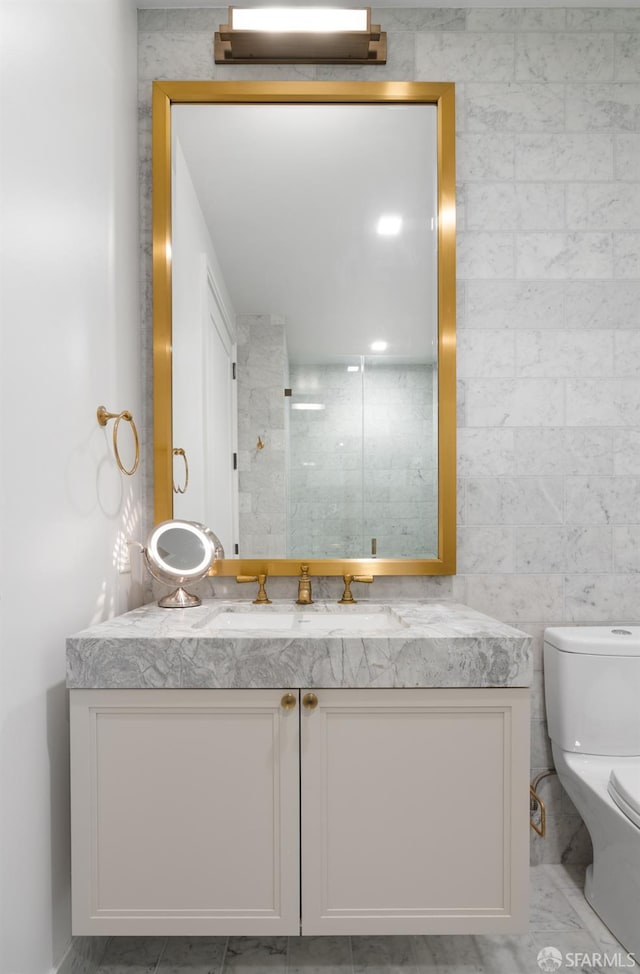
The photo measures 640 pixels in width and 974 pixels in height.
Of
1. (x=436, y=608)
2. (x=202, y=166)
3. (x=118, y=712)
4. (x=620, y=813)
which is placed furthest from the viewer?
(x=202, y=166)

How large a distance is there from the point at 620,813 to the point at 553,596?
60cm

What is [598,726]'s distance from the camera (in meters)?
1.64

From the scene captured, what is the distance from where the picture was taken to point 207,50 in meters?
1.79

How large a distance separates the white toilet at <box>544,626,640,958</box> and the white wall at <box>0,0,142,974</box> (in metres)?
1.29

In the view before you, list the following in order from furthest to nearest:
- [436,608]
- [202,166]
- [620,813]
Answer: [202,166] < [436,608] < [620,813]

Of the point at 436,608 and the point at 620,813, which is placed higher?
the point at 436,608

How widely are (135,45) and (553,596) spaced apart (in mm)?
2138

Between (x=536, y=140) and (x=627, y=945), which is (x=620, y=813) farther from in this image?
(x=536, y=140)

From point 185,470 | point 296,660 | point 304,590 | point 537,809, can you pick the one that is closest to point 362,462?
point 304,590

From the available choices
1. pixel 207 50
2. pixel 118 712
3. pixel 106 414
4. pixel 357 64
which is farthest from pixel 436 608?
pixel 207 50

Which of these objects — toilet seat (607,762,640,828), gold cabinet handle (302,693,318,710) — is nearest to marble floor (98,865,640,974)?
toilet seat (607,762,640,828)

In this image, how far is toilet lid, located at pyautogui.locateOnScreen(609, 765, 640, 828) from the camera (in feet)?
4.43

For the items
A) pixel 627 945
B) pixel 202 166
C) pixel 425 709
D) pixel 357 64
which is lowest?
pixel 627 945

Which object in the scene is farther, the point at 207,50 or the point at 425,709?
the point at 207,50
